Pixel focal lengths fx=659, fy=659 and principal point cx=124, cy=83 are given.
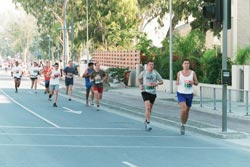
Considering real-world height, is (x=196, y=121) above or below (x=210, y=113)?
above

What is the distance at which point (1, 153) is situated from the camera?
12.2 metres

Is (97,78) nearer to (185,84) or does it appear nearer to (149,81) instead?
(149,81)

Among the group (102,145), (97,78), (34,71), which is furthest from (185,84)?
(34,71)

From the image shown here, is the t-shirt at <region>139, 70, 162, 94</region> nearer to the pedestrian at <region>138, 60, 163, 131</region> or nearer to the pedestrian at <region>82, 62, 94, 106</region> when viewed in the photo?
the pedestrian at <region>138, 60, 163, 131</region>

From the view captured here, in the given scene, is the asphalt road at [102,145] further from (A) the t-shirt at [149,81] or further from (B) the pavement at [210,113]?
(A) the t-shirt at [149,81]

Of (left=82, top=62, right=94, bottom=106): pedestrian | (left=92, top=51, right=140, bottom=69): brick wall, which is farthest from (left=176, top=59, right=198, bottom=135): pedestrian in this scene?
(left=92, top=51, right=140, bottom=69): brick wall

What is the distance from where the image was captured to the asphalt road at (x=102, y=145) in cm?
1157

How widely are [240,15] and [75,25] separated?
38252 mm

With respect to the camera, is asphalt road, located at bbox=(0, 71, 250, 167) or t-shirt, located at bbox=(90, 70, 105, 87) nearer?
asphalt road, located at bbox=(0, 71, 250, 167)

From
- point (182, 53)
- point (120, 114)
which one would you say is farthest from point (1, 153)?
point (182, 53)

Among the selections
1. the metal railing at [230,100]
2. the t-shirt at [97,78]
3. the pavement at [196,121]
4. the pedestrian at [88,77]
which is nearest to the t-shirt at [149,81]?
the pavement at [196,121]

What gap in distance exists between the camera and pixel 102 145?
547 inches

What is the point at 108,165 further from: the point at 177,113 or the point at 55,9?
the point at 55,9

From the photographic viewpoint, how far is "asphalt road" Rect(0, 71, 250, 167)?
11570mm
